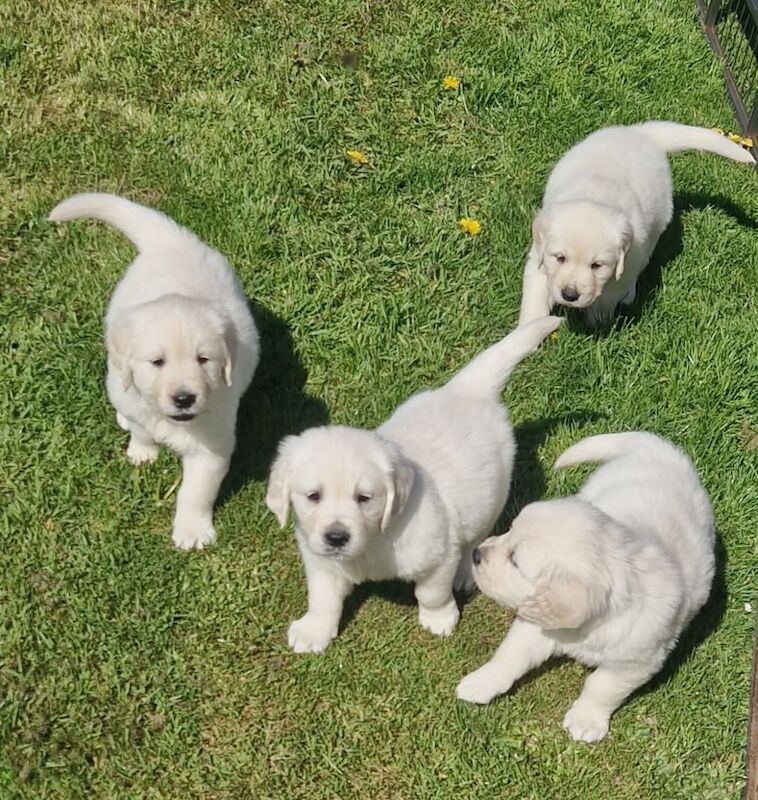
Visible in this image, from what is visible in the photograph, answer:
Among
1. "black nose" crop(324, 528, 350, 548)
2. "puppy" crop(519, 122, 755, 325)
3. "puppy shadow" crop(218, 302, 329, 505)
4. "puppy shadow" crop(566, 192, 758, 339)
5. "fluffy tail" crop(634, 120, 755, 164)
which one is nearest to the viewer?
"black nose" crop(324, 528, 350, 548)

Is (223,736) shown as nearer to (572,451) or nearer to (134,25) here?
(572,451)

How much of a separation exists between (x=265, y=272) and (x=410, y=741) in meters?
2.35

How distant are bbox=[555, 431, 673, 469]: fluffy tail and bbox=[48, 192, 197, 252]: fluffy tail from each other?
5.93 ft

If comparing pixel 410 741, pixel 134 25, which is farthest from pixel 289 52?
pixel 410 741

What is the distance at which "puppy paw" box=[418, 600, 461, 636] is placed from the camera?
387cm

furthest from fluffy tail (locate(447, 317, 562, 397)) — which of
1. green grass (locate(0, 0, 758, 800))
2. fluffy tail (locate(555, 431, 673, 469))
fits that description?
green grass (locate(0, 0, 758, 800))

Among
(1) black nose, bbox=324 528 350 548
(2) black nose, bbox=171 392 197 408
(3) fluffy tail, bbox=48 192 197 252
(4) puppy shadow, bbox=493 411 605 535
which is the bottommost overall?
(4) puppy shadow, bbox=493 411 605 535

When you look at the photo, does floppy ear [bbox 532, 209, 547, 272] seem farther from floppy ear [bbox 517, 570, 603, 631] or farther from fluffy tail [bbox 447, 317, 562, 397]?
floppy ear [bbox 517, 570, 603, 631]

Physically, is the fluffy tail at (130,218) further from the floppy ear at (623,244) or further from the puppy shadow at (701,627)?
the puppy shadow at (701,627)

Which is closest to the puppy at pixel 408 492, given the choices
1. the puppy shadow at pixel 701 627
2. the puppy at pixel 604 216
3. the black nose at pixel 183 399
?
the black nose at pixel 183 399

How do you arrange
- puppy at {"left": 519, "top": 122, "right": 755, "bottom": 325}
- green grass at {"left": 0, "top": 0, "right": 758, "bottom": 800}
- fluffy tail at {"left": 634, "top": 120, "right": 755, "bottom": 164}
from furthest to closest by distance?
fluffy tail at {"left": 634, "top": 120, "right": 755, "bottom": 164}
puppy at {"left": 519, "top": 122, "right": 755, "bottom": 325}
green grass at {"left": 0, "top": 0, "right": 758, "bottom": 800}

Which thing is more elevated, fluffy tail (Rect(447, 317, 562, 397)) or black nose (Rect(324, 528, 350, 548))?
fluffy tail (Rect(447, 317, 562, 397))

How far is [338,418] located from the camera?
449 cm

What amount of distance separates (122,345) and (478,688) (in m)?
1.80
